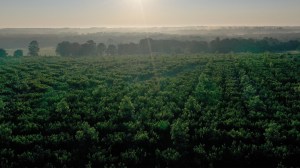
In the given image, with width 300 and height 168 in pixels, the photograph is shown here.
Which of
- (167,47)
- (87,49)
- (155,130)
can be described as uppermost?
(155,130)

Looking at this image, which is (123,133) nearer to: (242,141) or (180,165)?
(180,165)

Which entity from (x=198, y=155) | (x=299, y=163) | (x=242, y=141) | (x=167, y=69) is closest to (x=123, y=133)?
(x=198, y=155)

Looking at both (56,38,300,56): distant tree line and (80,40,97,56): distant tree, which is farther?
(80,40,97,56): distant tree

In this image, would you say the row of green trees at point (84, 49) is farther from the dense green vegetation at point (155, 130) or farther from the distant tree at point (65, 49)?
the dense green vegetation at point (155, 130)

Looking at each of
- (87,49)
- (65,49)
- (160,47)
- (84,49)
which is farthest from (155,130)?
(160,47)

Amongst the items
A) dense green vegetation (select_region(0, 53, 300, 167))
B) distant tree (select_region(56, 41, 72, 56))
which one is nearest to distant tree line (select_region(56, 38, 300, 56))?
distant tree (select_region(56, 41, 72, 56))

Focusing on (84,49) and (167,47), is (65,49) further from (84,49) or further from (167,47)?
(167,47)

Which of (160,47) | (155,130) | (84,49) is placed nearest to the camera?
(155,130)

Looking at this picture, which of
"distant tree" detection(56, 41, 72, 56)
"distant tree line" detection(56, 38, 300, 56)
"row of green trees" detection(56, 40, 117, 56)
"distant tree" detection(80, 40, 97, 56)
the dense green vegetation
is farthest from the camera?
"distant tree" detection(56, 41, 72, 56)

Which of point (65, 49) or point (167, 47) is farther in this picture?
point (167, 47)

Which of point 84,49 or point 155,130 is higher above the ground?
point 155,130

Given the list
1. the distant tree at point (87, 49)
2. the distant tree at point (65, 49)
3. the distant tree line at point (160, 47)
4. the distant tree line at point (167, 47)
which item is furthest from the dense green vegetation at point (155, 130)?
the distant tree at point (65, 49)

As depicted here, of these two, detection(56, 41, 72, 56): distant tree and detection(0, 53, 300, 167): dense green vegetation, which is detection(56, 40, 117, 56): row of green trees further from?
detection(0, 53, 300, 167): dense green vegetation
